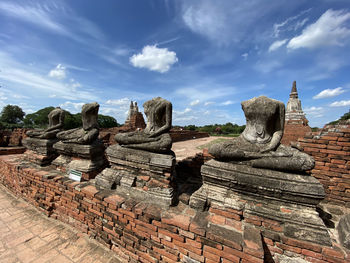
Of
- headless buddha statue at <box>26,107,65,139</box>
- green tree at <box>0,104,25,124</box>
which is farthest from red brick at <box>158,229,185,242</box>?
green tree at <box>0,104,25,124</box>

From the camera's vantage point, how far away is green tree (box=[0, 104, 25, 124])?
38750 mm

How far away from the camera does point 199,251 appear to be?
1896 millimetres

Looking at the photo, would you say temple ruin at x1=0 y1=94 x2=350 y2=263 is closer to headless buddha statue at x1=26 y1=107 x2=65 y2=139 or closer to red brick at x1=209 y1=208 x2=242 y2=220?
red brick at x1=209 y1=208 x2=242 y2=220

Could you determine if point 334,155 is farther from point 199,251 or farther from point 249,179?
point 199,251

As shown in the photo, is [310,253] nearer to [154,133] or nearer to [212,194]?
[212,194]

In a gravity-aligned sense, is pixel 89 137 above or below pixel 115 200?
above

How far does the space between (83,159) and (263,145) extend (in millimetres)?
3913

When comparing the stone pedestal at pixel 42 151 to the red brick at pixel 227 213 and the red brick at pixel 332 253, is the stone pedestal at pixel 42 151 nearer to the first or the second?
the red brick at pixel 227 213

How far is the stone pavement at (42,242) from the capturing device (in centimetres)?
232

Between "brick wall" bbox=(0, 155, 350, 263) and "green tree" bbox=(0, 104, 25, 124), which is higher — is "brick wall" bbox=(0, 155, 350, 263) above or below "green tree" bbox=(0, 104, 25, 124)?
below

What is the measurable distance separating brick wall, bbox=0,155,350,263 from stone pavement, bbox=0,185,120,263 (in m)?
0.14

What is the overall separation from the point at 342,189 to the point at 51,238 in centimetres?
580

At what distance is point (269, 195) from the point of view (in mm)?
2023

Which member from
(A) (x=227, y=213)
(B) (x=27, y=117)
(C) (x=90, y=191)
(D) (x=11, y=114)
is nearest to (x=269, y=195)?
(A) (x=227, y=213)
